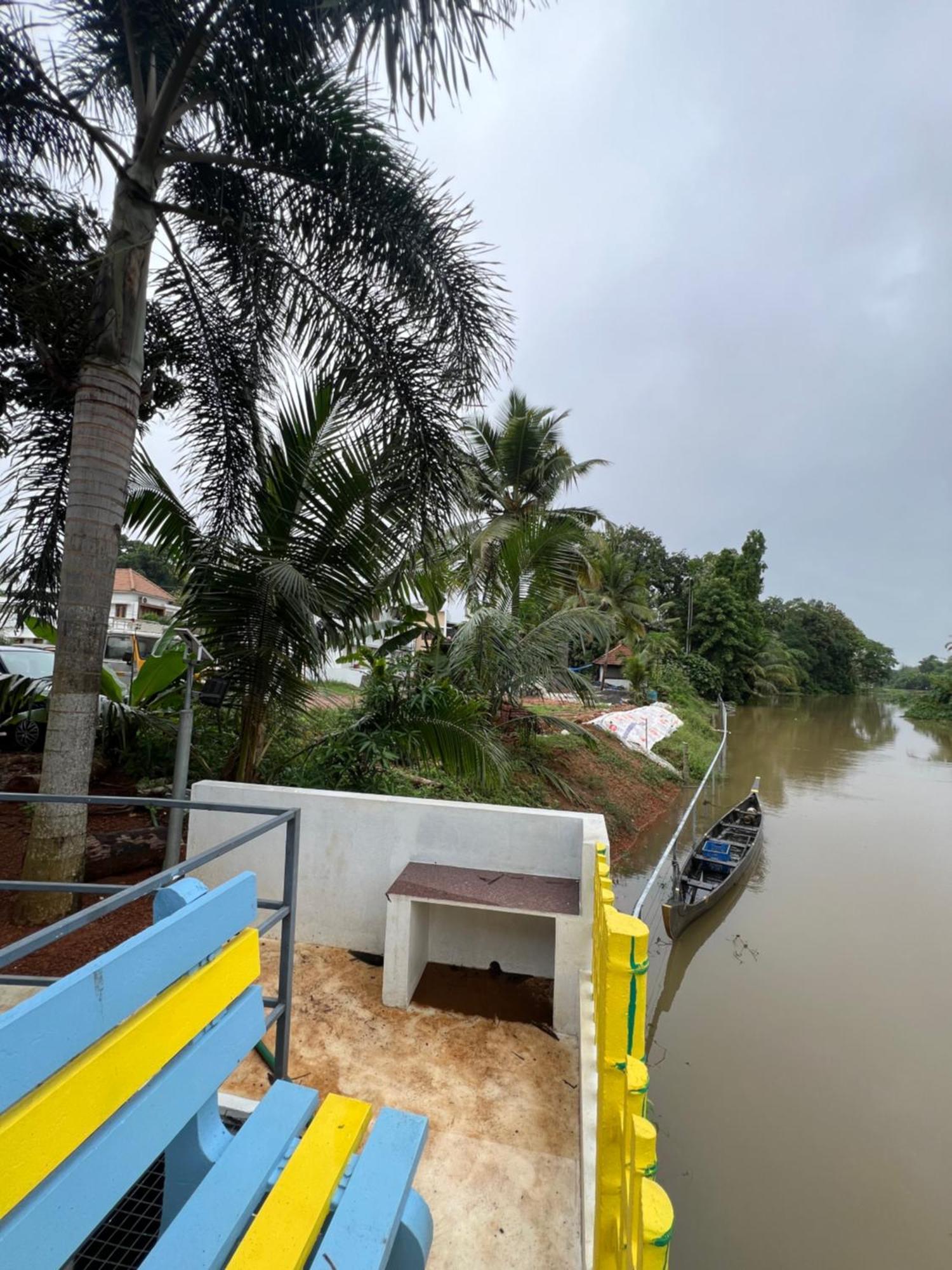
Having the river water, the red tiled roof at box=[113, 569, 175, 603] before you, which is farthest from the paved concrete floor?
the red tiled roof at box=[113, 569, 175, 603]

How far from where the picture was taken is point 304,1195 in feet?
3.78

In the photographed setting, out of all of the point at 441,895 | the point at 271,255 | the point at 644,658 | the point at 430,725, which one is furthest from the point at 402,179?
the point at 644,658

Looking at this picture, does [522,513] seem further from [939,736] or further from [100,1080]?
[939,736]

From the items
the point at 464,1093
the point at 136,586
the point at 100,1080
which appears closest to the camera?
the point at 100,1080

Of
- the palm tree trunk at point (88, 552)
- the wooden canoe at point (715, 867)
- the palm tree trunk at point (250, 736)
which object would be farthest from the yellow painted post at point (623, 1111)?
the wooden canoe at point (715, 867)

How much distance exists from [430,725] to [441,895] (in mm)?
1567

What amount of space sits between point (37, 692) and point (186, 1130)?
5.22 m

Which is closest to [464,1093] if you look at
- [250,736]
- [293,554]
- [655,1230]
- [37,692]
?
[655,1230]

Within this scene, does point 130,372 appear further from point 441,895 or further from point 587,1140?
point 587,1140

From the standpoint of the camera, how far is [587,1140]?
1958 mm

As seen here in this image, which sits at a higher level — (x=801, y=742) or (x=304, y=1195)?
(x=304, y=1195)

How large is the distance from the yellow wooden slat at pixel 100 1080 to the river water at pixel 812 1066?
12.9 ft

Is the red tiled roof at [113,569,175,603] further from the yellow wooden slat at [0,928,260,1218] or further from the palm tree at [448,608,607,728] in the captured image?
the yellow wooden slat at [0,928,260,1218]

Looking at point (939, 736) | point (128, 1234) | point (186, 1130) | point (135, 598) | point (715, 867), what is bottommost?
point (715, 867)
